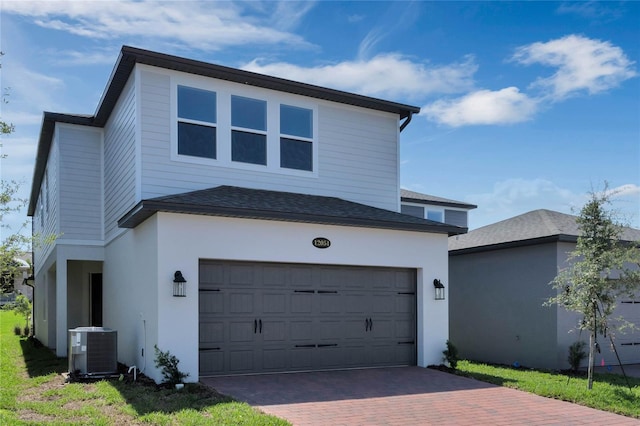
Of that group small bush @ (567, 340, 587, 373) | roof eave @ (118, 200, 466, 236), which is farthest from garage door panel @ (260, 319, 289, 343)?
small bush @ (567, 340, 587, 373)

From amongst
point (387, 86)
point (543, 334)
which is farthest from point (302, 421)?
point (387, 86)

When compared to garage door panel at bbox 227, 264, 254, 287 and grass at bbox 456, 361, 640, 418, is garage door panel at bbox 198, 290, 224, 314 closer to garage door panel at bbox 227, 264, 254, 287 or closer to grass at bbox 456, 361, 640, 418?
garage door panel at bbox 227, 264, 254, 287

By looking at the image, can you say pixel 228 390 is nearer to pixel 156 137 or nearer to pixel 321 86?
pixel 156 137

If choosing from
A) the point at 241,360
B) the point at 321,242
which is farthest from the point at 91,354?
the point at 321,242

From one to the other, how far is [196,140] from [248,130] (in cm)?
119

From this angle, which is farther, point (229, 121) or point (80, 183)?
point (80, 183)

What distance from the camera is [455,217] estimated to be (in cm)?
2364

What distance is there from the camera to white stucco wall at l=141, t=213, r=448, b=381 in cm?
966

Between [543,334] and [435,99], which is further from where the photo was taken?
[435,99]

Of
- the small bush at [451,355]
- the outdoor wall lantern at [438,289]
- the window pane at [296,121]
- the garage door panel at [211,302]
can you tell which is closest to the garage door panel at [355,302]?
the outdoor wall lantern at [438,289]

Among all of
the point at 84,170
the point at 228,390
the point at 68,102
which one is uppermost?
the point at 68,102

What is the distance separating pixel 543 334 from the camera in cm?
1336

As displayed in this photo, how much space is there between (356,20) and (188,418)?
8.80 m

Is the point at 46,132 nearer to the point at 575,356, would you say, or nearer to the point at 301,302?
the point at 301,302
